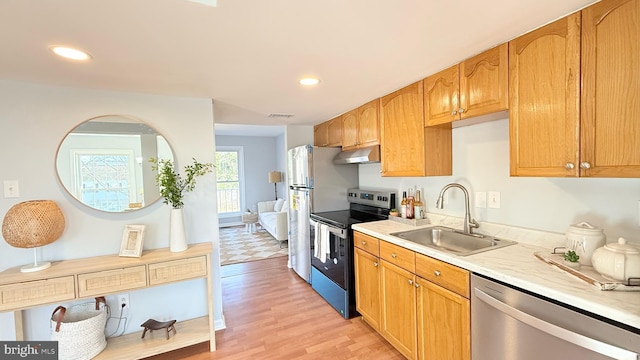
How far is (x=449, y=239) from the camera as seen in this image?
83.0 inches

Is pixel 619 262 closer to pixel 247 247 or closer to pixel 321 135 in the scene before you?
pixel 321 135

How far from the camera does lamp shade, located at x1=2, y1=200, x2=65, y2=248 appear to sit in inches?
67.9

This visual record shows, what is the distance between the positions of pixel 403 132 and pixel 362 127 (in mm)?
632

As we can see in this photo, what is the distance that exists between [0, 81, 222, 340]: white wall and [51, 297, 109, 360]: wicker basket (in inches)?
10.3


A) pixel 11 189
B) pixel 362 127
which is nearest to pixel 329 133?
pixel 362 127

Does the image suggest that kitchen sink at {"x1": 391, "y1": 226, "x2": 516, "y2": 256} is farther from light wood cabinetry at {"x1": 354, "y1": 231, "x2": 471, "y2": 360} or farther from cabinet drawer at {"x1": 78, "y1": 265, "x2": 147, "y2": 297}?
cabinet drawer at {"x1": 78, "y1": 265, "x2": 147, "y2": 297}

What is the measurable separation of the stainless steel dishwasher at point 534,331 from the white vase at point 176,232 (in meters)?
2.10

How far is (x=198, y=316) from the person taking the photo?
2.43 m

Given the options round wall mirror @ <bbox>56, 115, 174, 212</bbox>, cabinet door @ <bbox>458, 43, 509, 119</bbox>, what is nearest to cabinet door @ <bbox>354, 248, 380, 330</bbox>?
cabinet door @ <bbox>458, 43, 509, 119</bbox>

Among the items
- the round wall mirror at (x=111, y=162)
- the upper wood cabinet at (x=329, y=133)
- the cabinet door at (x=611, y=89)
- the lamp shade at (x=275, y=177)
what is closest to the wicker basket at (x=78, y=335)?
the round wall mirror at (x=111, y=162)

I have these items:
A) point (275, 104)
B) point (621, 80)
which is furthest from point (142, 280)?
point (621, 80)

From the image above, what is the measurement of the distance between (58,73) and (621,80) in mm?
3082

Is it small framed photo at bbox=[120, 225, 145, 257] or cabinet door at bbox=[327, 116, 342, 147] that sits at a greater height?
cabinet door at bbox=[327, 116, 342, 147]

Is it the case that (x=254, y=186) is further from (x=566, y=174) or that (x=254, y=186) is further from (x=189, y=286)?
(x=566, y=174)
